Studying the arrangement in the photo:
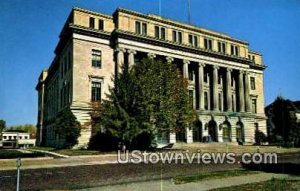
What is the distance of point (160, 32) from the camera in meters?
56.5

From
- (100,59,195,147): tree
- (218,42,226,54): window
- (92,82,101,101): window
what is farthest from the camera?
(218,42,226,54): window

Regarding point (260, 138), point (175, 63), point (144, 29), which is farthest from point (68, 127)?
point (260, 138)

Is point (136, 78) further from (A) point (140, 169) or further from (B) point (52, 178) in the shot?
(B) point (52, 178)

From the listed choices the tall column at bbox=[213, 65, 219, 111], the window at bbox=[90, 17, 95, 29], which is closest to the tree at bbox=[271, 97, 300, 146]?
the tall column at bbox=[213, 65, 219, 111]

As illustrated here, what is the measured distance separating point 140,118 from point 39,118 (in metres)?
73.5

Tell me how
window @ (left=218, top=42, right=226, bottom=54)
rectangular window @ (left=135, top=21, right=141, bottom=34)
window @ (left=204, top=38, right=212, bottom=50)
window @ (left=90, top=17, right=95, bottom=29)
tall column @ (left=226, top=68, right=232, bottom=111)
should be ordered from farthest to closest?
tall column @ (left=226, top=68, right=232, bottom=111), window @ (left=218, top=42, right=226, bottom=54), window @ (left=204, top=38, right=212, bottom=50), rectangular window @ (left=135, top=21, right=141, bottom=34), window @ (left=90, top=17, right=95, bottom=29)

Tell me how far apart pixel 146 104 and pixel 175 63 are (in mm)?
23348

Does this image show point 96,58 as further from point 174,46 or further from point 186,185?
point 186,185

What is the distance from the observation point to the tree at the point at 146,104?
1442 inches

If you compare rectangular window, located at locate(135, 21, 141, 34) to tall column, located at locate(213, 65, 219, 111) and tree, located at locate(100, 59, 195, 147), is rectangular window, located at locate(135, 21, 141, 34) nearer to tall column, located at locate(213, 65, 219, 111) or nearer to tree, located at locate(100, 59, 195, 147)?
tree, located at locate(100, 59, 195, 147)

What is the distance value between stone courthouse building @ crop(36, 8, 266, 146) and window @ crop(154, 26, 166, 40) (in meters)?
0.07

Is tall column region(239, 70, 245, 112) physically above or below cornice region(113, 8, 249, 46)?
below

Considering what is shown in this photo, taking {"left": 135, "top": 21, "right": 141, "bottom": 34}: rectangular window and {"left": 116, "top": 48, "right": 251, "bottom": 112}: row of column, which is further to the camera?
{"left": 135, "top": 21, "right": 141, "bottom": 34}: rectangular window

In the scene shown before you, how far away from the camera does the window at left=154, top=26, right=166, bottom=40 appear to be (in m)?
56.0
